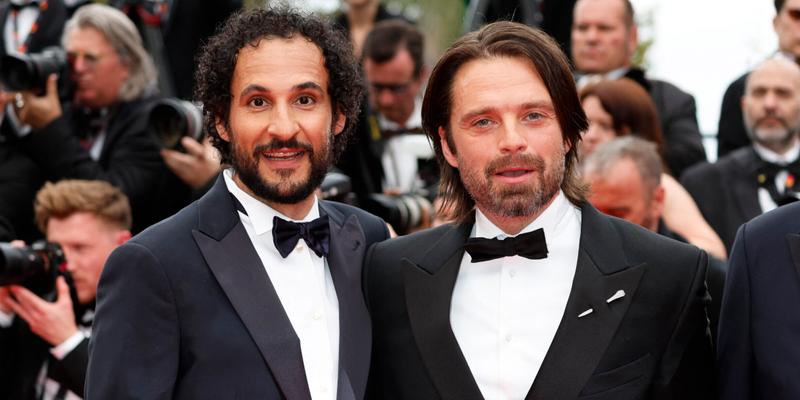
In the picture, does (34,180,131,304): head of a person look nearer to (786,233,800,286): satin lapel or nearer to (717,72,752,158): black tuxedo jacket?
(786,233,800,286): satin lapel

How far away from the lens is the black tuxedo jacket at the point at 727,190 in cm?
582

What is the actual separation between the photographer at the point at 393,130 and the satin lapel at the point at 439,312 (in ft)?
5.72

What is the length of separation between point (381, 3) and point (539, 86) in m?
4.67

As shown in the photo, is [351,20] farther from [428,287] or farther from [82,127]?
[428,287]

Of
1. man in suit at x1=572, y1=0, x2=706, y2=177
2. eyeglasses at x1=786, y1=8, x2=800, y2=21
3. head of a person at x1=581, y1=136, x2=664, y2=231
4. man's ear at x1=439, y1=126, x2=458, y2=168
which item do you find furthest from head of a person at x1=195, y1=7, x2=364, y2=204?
eyeglasses at x1=786, y1=8, x2=800, y2=21

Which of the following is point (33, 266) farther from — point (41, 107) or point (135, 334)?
point (135, 334)

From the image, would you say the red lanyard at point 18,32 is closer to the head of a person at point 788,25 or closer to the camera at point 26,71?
the camera at point 26,71

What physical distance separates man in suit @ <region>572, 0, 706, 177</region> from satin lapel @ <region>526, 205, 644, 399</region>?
9.81 ft

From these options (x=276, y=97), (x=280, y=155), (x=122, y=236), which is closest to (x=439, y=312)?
(x=280, y=155)

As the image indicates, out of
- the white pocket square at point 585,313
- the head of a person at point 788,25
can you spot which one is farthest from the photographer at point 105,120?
the head of a person at point 788,25

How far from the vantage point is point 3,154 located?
572 cm

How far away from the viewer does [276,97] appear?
340cm

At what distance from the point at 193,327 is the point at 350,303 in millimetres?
465

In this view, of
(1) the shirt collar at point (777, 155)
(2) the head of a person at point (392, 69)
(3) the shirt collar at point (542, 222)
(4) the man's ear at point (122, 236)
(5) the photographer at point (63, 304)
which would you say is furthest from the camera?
(2) the head of a person at point (392, 69)
